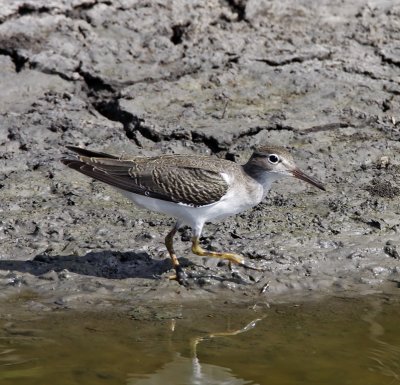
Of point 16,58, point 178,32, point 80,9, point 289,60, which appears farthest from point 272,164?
point 80,9

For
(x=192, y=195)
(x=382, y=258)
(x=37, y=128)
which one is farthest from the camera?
(x=37, y=128)

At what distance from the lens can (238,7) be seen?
12.1 meters

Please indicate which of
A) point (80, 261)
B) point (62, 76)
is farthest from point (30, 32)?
point (80, 261)

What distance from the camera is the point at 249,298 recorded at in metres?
8.51

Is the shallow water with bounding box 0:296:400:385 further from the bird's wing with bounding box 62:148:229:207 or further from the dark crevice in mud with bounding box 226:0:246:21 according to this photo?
the dark crevice in mud with bounding box 226:0:246:21

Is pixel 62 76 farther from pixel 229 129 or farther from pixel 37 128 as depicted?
pixel 229 129

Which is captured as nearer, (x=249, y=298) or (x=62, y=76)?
(x=249, y=298)

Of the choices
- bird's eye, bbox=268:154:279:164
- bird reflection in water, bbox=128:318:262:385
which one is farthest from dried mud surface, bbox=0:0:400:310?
bird reflection in water, bbox=128:318:262:385

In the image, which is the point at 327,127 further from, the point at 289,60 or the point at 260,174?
the point at 260,174

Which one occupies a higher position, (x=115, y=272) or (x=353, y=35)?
(x=353, y=35)

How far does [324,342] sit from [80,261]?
7.57 feet

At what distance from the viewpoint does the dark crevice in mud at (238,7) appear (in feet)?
39.5

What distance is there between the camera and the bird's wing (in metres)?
8.41

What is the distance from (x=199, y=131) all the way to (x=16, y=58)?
2.35m
